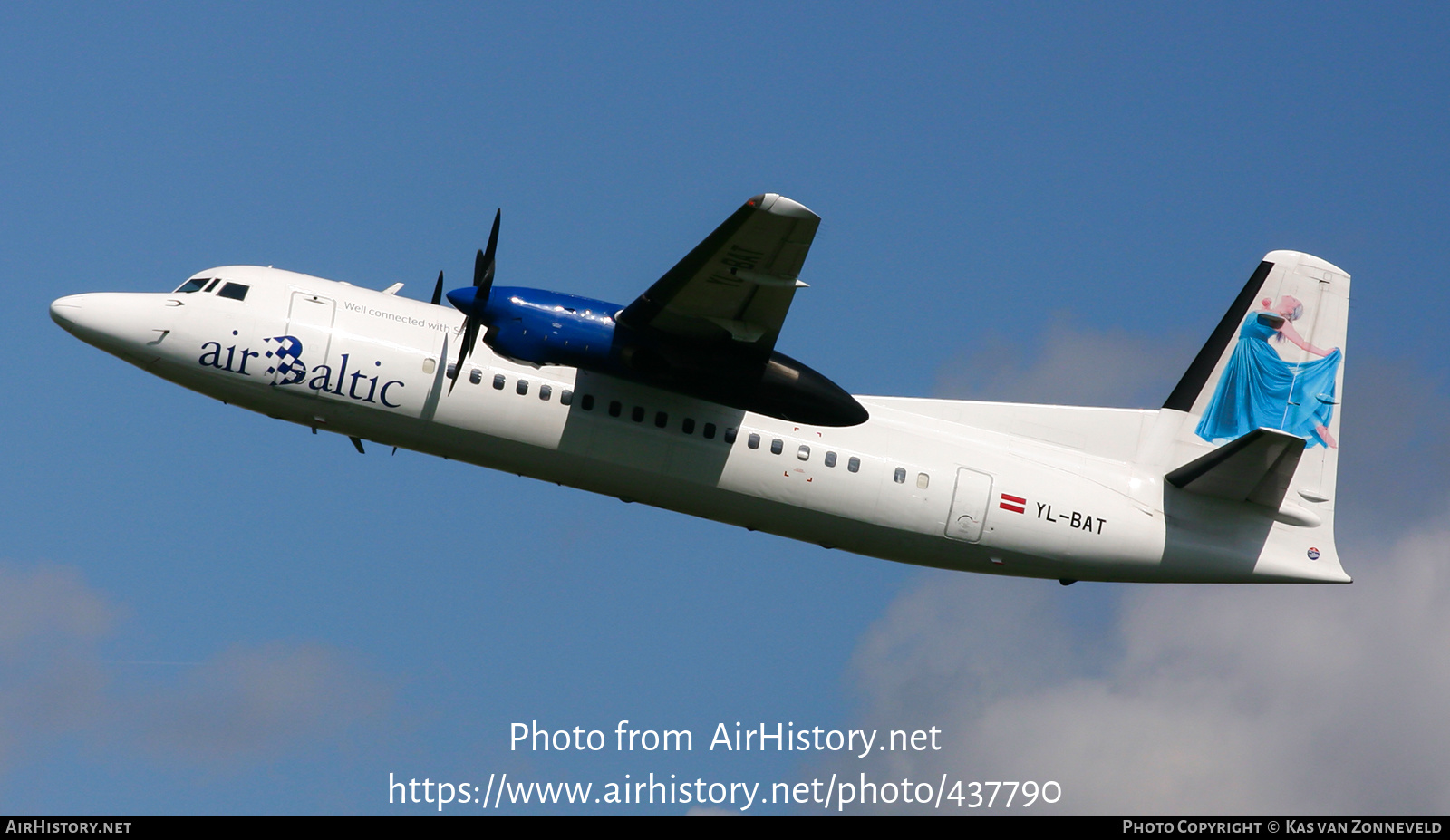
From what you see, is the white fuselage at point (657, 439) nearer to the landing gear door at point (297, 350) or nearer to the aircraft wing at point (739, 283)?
the landing gear door at point (297, 350)

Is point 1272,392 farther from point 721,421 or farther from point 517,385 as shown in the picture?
point 517,385

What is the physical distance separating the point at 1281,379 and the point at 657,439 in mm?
10457

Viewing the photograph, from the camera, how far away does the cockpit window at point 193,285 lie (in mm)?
19609

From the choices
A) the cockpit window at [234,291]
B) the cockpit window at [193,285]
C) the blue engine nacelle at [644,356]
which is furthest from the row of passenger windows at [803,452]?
the cockpit window at [193,285]

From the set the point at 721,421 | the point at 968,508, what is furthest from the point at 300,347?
the point at 968,508

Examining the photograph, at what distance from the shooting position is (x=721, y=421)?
774 inches

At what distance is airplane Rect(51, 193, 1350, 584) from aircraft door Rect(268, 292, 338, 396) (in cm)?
3

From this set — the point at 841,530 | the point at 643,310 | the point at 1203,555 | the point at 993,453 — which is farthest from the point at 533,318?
the point at 1203,555

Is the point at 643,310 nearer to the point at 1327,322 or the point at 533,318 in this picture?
the point at 533,318

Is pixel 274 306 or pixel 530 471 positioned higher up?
pixel 274 306

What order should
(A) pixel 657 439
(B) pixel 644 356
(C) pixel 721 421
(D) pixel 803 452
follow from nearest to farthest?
1. (B) pixel 644 356
2. (A) pixel 657 439
3. (C) pixel 721 421
4. (D) pixel 803 452

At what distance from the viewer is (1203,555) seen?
21.2m

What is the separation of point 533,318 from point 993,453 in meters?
7.04
